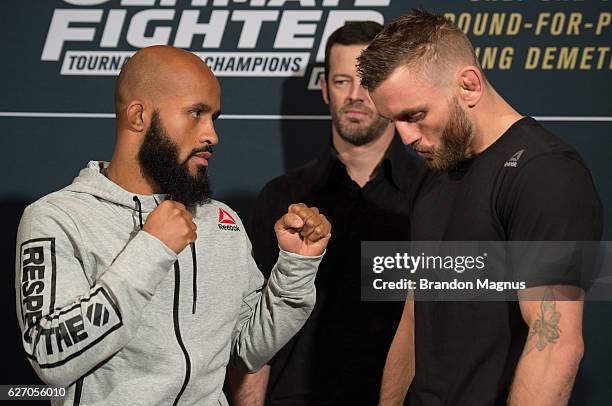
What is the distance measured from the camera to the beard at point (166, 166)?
1.73m

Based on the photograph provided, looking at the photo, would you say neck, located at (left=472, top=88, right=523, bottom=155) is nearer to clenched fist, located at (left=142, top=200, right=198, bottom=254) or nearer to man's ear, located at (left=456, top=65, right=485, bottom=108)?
man's ear, located at (left=456, top=65, right=485, bottom=108)

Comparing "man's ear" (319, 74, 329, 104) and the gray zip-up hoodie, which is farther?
"man's ear" (319, 74, 329, 104)

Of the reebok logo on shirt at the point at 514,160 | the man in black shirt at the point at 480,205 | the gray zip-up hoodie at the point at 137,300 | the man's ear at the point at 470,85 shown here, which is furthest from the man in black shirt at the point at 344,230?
the reebok logo on shirt at the point at 514,160

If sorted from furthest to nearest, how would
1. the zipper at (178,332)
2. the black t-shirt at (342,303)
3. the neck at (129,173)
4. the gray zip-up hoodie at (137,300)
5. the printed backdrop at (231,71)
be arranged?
1. the printed backdrop at (231,71)
2. the black t-shirt at (342,303)
3. the neck at (129,173)
4. the zipper at (178,332)
5. the gray zip-up hoodie at (137,300)

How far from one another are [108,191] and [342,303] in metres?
0.97

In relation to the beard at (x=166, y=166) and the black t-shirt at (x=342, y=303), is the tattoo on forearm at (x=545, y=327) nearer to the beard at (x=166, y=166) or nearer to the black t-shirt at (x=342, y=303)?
the beard at (x=166, y=166)

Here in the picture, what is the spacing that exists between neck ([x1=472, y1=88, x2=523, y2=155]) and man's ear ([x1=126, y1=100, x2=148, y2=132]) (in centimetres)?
71

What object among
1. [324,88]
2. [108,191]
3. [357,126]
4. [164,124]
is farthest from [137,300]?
[324,88]

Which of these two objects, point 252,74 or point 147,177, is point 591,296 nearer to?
point 252,74

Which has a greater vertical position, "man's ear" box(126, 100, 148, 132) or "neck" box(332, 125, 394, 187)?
"neck" box(332, 125, 394, 187)

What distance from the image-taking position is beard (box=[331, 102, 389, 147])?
2529mm

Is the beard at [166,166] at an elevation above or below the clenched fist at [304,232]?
above

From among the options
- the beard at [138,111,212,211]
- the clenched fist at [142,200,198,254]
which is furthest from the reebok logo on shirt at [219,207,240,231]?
the clenched fist at [142,200,198,254]

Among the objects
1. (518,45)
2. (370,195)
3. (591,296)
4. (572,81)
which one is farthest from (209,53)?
(591,296)
